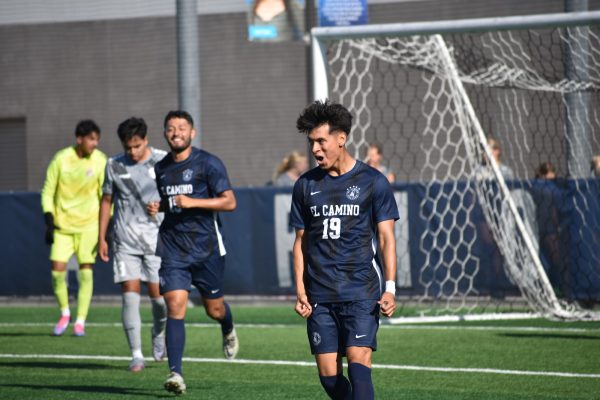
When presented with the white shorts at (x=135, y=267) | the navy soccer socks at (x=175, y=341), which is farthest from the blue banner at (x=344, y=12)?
the navy soccer socks at (x=175, y=341)

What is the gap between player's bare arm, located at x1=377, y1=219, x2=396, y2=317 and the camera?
255 inches

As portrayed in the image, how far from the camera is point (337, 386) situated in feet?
21.8

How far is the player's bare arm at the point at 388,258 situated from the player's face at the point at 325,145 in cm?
46

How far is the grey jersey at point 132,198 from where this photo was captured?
10672mm

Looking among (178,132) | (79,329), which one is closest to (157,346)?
(79,329)

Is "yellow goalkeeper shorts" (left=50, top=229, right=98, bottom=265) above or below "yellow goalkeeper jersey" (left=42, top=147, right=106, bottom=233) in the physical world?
below

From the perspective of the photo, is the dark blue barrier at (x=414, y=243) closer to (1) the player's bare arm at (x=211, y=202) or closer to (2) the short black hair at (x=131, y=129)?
(2) the short black hair at (x=131, y=129)

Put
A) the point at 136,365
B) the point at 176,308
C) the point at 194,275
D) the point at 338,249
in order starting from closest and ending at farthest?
1. the point at 338,249
2. the point at 176,308
3. the point at 194,275
4. the point at 136,365

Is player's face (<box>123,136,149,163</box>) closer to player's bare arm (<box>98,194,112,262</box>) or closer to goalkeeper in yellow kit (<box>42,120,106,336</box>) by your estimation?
player's bare arm (<box>98,194,112,262</box>)

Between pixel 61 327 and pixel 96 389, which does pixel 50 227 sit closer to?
pixel 61 327

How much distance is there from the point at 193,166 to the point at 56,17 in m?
17.3

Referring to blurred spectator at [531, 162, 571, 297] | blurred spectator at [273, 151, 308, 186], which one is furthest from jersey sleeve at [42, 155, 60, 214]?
blurred spectator at [531, 162, 571, 297]

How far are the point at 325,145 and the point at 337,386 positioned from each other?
135cm

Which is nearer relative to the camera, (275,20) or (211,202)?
(211,202)
